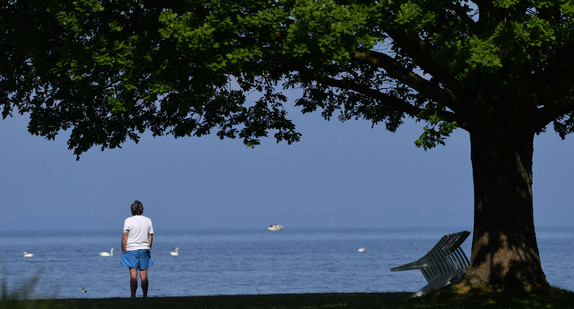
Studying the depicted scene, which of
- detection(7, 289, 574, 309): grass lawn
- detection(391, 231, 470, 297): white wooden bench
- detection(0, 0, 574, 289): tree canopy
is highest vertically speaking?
detection(0, 0, 574, 289): tree canopy

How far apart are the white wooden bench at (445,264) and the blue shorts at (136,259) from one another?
5.27 m

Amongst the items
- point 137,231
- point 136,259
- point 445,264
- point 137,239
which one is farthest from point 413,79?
point 136,259

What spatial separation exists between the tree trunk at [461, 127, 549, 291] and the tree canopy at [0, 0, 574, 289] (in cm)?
2

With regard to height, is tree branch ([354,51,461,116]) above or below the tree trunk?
above

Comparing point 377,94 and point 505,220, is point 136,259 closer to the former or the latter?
point 377,94

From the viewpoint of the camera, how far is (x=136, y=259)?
57.2 feet

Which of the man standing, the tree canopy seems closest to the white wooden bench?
the tree canopy

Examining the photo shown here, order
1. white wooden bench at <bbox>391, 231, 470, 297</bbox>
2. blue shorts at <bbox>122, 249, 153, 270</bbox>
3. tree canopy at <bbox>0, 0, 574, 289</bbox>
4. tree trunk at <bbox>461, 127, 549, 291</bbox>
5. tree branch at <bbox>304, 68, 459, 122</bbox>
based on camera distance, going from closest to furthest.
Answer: tree canopy at <bbox>0, 0, 574, 289</bbox>
tree trunk at <bbox>461, 127, 549, 291</bbox>
white wooden bench at <bbox>391, 231, 470, 297</bbox>
blue shorts at <bbox>122, 249, 153, 270</bbox>
tree branch at <bbox>304, 68, 459, 122</bbox>

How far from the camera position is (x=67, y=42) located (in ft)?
47.8

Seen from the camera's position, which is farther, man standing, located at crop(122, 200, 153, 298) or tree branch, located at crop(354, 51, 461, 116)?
man standing, located at crop(122, 200, 153, 298)

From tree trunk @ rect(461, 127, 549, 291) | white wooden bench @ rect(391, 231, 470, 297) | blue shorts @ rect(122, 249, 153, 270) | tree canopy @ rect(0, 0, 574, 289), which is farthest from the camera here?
blue shorts @ rect(122, 249, 153, 270)

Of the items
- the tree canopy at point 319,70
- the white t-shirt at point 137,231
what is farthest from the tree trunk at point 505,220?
the white t-shirt at point 137,231

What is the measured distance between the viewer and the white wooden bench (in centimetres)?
1705

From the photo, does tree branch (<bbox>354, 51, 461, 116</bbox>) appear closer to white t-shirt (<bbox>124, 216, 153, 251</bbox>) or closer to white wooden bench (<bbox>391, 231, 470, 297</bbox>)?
white wooden bench (<bbox>391, 231, 470, 297</bbox>)
